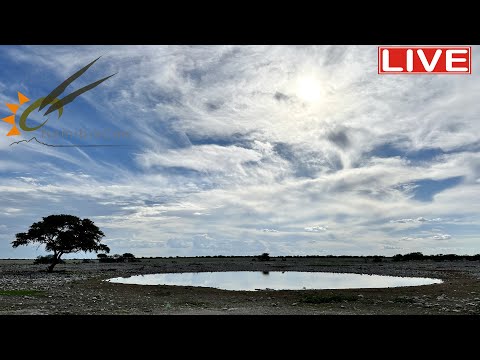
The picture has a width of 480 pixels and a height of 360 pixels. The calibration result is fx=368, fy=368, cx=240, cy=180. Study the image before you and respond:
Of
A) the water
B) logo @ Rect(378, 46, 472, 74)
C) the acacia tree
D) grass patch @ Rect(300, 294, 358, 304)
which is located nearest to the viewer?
logo @ Rect(378, 46, 472, 74)

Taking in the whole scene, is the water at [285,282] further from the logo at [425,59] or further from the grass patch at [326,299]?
the logo at [425,59]

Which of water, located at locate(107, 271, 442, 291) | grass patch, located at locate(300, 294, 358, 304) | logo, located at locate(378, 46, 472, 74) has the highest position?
logo, located at locate(378, 46, 472, 74)

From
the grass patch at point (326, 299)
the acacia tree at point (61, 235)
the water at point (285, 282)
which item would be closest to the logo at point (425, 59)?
the grass patch at point (326, 299)

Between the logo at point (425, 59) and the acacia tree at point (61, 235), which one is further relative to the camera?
the acacia tree at point (61, 235)

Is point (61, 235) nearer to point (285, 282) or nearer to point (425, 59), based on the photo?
point (285, 282)

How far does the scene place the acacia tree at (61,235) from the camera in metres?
39.2

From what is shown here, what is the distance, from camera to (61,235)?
39344 millimetres

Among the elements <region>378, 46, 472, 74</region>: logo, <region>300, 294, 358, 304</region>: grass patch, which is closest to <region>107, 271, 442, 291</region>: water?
<region>300, 294, 358, 304</region>: grass patch

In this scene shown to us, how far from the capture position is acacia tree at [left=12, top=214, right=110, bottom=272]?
39219 mm

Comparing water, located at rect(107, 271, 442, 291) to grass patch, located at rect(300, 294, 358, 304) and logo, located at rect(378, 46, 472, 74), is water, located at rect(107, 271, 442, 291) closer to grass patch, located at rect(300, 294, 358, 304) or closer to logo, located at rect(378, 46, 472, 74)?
grass patch, located at rect(300, 294, 358, 304)
